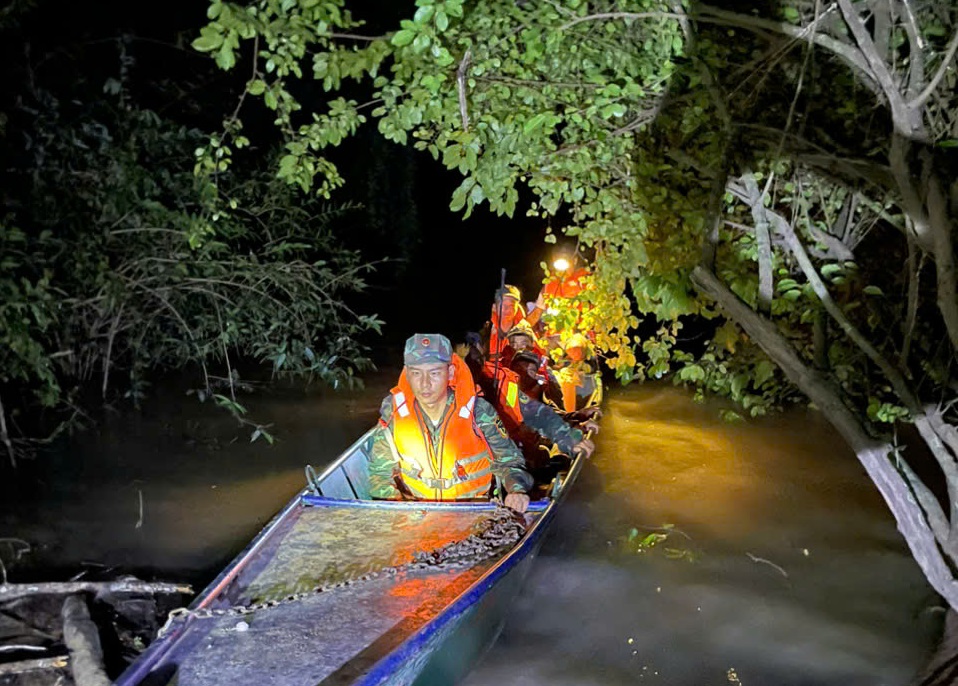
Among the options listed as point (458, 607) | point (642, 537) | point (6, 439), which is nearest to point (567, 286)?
point (642, 537)

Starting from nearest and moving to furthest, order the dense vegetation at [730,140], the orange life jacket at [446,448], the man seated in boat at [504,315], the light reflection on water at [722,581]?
the dense vegetation at [730,140] → the light reflection on water at [722,581] → the orange life jacket at [446,448] → the man seated in boat at [504,315]

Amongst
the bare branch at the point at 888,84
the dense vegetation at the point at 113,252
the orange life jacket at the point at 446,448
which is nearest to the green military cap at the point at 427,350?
the orange life jacket at the point at 446,448

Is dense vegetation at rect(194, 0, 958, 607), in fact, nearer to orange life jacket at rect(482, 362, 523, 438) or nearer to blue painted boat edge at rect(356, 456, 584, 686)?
blue painted boat edge at rect(356, 456, 584, 686)

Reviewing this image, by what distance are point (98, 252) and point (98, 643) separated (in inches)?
228

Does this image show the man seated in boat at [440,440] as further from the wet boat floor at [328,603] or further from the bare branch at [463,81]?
the bare branch at [463,81]

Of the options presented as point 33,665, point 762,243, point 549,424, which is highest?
point 762,243

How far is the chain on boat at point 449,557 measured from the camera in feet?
13.5

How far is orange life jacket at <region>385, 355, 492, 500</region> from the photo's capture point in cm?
559

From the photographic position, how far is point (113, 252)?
9242mm

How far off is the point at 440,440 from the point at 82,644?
8.31ft

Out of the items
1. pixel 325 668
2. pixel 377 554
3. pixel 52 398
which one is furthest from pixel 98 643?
pixel 52 398

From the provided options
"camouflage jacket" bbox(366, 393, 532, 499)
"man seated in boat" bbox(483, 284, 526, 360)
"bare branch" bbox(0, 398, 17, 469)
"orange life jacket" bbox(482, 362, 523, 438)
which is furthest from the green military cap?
"bare branch" bbox(0, 398, 17, 469)

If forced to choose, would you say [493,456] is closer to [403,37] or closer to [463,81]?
[463,81]

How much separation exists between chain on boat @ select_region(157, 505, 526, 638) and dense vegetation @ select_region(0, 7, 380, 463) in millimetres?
3240
